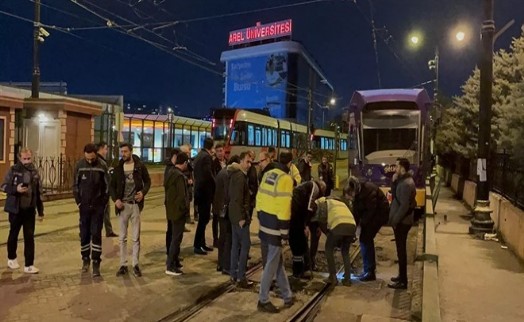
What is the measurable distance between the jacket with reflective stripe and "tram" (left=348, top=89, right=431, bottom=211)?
8.61m

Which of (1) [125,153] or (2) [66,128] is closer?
(1) [125,153]

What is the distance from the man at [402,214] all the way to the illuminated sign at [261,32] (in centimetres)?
10445

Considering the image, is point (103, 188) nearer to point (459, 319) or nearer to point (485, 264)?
point (459, 319)

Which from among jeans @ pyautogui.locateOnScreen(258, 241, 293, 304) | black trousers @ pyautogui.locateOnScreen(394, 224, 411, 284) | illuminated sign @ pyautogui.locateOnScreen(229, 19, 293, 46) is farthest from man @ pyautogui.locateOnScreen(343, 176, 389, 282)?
illuminated sign @ pyautogui.locateOnScreen(229, 19, 293, 46)

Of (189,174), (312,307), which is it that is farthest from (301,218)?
(189,174)

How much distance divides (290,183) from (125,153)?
278 cm

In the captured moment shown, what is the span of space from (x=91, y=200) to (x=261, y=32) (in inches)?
4387

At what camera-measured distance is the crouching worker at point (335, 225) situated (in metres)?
8.00

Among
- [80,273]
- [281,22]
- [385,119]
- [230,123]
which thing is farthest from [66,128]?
[281,22]

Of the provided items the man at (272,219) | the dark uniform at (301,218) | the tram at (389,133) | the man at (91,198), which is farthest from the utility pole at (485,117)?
the man at (91,198)

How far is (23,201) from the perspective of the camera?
802 centimetres

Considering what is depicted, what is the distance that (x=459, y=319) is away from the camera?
21.3 feet

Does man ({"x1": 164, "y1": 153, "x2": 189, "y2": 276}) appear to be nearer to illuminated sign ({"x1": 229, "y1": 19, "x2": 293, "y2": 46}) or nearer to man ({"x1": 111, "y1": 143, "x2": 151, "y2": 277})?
man ({"x1": 111, "y1": 143, "x2": 151, "y2": 277})

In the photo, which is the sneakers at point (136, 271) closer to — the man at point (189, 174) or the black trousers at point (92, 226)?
the black trousers at point (92, 226)
